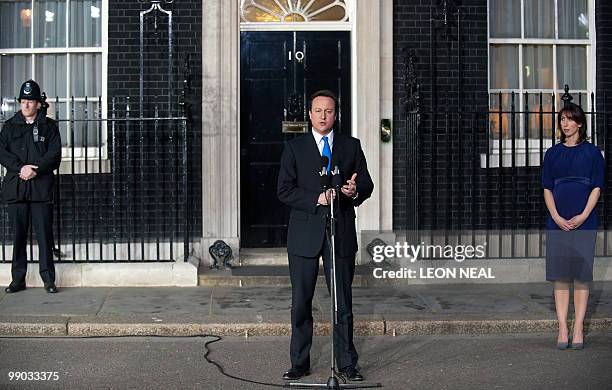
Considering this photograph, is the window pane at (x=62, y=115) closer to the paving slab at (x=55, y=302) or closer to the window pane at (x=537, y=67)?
the paving slab at (x=55, y=302)

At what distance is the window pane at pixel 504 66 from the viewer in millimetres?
12203

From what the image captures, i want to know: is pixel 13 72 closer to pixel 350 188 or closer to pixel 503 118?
pixel 503 118

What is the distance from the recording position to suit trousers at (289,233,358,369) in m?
6.92

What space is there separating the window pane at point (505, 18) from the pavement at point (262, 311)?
327 cm

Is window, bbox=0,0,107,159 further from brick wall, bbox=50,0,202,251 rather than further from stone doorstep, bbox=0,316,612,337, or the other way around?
stone doorstep, bbox=0,316,612,337

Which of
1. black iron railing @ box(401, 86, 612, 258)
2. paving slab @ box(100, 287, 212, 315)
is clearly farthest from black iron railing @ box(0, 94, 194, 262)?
black iron railing @ box(401, 86, 612, 258)

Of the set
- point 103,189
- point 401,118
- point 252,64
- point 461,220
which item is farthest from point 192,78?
point 461,220

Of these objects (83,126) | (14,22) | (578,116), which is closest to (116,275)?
(83,126)

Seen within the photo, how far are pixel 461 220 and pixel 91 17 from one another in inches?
198

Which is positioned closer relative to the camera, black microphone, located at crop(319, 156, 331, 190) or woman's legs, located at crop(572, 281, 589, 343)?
black microphone, located at crop(319, 156, 331, 190)

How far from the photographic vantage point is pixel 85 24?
11.9 m

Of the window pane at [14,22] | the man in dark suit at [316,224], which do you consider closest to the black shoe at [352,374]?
the man in dark suit at [316,224]

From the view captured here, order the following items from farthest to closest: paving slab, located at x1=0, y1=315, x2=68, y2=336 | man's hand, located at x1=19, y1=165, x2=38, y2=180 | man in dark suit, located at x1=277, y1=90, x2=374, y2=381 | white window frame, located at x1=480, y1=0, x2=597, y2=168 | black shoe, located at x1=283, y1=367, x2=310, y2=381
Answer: white window frame, located at x1=480, y1=0, x2=597, y2=168 → man's hand, located at x1=19, y1=165, x2=38, y2=180 → paving slab, located at x1=0, y1=315, x2=68, y2=336 → black shoe, located at x1=283, y1=367, x2=310, y2=381 → man in dark suit, located at x1=277, y1=90, x2=374, y2=381

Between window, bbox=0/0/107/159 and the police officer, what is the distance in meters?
1.50
